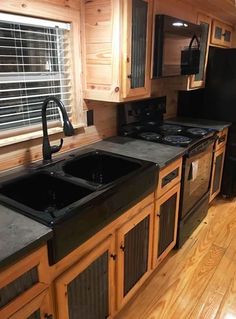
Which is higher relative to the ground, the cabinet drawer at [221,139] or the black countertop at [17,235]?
the black countertop at [17,235]

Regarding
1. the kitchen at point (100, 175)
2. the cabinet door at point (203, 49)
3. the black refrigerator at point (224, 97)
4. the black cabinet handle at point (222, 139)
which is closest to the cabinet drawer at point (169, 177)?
the kitchen at point (100, 175)

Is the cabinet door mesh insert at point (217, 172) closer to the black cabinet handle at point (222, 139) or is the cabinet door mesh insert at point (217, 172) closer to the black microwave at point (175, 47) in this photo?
the black cabinet handle at point (222, 139)

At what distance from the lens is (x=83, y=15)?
5.83 ft

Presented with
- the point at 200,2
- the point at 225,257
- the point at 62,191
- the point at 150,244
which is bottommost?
the point at 225,257

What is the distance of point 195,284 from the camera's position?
2.00 meters

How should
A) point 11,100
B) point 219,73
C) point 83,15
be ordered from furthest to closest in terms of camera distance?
1. point 219,73
2. point 83,15
3. point 11,100

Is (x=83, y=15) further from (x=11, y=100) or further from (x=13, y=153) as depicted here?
(x=13, y=153)

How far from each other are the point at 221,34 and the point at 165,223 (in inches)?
91.7

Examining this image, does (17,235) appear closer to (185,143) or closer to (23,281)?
(23,281)

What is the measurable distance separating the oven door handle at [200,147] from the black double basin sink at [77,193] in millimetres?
526

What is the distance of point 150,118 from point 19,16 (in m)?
1.50

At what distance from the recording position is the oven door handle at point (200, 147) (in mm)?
2077

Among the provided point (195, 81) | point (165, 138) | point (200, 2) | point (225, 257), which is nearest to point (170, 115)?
point (195, 81)

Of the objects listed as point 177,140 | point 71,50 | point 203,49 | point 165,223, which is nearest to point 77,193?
point 165,223
